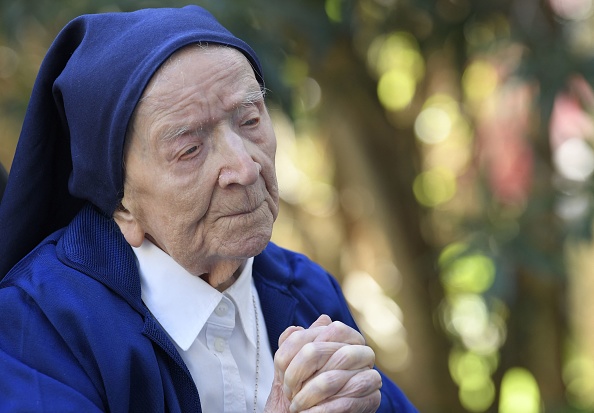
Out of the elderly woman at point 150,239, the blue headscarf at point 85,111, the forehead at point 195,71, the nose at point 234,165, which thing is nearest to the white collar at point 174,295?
the elderly woman at point 150,239

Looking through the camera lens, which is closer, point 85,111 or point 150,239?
point 85,111

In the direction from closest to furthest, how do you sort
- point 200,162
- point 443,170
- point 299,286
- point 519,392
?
1. point 200,162
2. point 299,286
3. point 519,392
4. point 443,170

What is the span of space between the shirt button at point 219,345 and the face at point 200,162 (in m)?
0.18

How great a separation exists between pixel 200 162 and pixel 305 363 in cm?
47

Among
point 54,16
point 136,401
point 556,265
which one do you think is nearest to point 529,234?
point 556,265

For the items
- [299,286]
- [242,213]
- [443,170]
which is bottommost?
[443,170]

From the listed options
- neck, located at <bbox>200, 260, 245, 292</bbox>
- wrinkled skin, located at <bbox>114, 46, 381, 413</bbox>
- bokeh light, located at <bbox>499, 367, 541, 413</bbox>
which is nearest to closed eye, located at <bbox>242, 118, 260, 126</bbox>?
wrinkled skin, located at <bbox>114, 46, 381, 413</bbox>

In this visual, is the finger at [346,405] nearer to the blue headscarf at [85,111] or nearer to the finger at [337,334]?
the finger at [337,334]

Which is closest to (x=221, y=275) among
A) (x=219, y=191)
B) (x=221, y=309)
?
(x=221, y=309)

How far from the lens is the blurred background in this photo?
3561mm

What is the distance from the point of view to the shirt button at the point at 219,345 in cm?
200

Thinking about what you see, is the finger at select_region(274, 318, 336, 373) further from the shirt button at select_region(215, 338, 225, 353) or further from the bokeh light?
Answer: the bokeh light

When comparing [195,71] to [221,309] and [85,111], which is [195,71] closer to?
[85,111]

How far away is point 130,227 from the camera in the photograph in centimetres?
198
